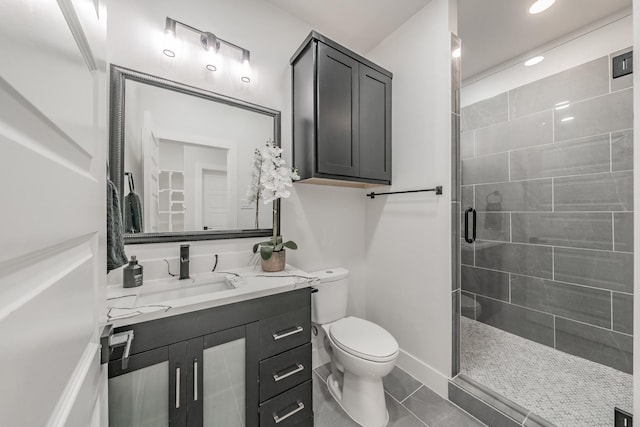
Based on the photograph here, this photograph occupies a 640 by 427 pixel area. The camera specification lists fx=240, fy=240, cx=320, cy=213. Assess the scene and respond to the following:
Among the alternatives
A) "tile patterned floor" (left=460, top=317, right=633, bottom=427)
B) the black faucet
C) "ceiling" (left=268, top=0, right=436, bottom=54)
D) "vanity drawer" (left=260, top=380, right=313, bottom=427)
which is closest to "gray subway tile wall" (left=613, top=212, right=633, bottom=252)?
"tile patterned floor" (left=460, top=317, right=633, bottom=427)

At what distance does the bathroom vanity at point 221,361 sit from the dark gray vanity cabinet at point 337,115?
789 mm

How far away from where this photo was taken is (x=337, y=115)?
1.61 meters

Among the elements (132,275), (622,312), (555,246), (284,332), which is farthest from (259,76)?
(622,312)

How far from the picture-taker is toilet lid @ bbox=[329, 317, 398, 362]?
4.43 ft

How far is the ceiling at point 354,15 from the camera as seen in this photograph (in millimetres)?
1684

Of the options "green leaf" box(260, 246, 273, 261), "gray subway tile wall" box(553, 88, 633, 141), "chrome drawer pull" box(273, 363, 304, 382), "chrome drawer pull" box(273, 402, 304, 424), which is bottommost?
"chrome drawer pull" box(273, 402, 304, 424)

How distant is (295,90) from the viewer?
1709mm

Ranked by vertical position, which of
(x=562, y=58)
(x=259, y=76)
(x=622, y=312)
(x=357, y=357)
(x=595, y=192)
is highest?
(x=562, y=58)

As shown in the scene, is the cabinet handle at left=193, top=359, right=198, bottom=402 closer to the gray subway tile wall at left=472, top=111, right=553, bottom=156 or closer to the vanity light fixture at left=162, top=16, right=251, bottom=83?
the vanity light fixture at left=162, top=16, right=251, bottom=83

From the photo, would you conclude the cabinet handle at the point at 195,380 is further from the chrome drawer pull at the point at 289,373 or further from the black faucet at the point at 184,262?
the black faucet at the point at 184,262

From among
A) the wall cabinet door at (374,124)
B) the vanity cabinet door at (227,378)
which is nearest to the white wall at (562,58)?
the wall cabinet door at (374,124)

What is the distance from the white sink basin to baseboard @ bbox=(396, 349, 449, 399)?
145 cm

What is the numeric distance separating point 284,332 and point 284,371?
0.20 metres

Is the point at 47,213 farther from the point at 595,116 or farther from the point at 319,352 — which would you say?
the point at 595,116
